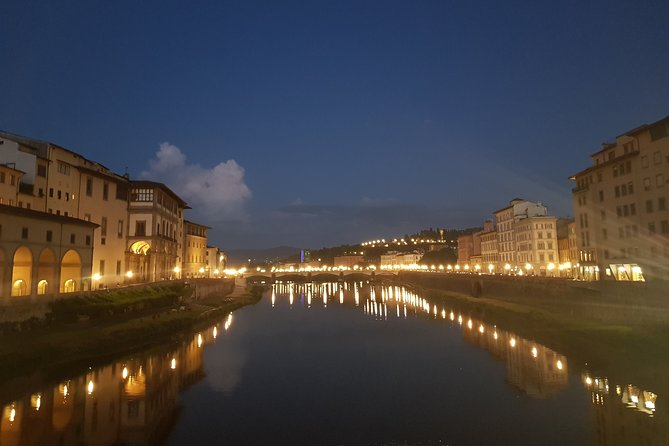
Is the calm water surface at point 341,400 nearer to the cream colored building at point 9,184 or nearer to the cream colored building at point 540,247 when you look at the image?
the cream colored building at point 9,184

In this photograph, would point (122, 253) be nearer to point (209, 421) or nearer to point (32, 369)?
point (32, 369)

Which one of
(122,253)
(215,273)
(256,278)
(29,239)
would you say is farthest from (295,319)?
(256,278)

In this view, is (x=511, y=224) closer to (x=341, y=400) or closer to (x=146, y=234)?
(x=146, y=234)

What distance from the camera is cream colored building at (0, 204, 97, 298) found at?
26.4m

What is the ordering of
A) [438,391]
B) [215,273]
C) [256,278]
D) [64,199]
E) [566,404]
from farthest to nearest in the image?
1. [256,278]
2. [215,273]
3. [64,199]
4. [438,391]
5. [566,404]

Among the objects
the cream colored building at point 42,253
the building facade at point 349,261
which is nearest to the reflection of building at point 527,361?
the cream colored building at point 42,253

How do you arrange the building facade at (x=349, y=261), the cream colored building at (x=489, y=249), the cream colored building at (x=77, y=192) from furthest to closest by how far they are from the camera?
the building facade at (x=349, y=261) → the cream colored building at (x=489, y=249) → the cream colored building at (x=77, y=192)

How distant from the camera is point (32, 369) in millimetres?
22266

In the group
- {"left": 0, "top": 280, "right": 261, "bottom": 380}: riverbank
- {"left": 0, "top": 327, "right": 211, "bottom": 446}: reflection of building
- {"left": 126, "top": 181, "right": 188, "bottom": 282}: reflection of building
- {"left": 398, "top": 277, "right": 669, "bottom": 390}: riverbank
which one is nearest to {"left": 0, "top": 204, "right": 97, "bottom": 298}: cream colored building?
{"left": 0, "top": 280, "right": 261, "bottom": 380}: riverbank

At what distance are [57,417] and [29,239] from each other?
49.7 feet

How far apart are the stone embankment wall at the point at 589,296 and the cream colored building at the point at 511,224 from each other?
21454mm

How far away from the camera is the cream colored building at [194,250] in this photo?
73.7m

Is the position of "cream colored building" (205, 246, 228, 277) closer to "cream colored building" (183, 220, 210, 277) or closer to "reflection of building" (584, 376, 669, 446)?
"cream colored building" (183, 220, 210, 277)

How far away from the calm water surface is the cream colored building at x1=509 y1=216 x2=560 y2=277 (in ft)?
138
